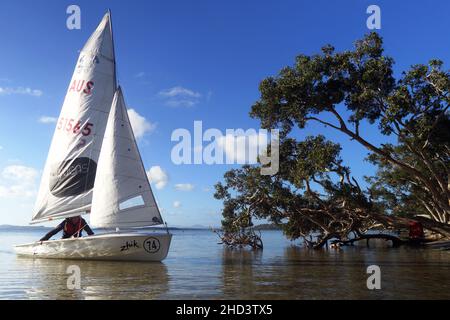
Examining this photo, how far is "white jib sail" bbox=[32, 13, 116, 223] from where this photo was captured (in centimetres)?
2208

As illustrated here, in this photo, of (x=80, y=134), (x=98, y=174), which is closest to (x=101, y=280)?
(x=98, y=174)

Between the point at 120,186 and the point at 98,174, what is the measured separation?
1561 millimetres

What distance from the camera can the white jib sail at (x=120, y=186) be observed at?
64.1ft

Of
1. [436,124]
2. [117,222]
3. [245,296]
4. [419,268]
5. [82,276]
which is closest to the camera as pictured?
[245,296]

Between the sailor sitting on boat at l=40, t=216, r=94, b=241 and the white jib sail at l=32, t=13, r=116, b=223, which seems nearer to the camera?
the sailor sitting on boat at l=40, t=216, r=94, b=241

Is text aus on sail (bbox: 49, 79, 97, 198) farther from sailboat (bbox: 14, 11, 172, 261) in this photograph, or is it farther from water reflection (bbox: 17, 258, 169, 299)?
water reflection (bbox: 17, 258, 169, 299)

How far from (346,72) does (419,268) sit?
36.2ft

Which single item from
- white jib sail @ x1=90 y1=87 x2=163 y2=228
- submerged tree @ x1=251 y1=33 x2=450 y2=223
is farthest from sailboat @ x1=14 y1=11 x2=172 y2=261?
submerged tree @ x1=251 y1=33 x2=450 y2=223

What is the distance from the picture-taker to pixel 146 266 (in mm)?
18016

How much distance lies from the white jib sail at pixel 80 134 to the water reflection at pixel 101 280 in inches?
135

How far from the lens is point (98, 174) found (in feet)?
66.9
